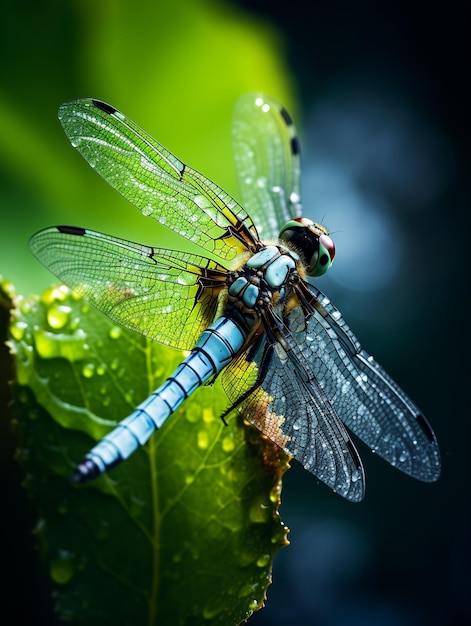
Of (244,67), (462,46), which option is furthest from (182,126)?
(462,46)

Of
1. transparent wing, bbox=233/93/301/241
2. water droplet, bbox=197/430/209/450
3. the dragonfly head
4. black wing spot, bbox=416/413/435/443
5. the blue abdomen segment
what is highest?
transparent wing, bbox=233/93/301/241

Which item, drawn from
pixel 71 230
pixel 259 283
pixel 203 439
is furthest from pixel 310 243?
pixel 203 439

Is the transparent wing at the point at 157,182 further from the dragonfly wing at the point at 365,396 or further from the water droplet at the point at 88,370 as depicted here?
the water droplet at the point at 88,370

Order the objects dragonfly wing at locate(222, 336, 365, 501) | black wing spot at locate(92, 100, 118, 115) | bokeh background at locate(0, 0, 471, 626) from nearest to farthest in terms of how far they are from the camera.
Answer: dragonfly wing at locate(222, 336, 365, 501), black wing spot at locate(92, 100, 118, 115), bokeh background at locate(0, 0, 471, 626)

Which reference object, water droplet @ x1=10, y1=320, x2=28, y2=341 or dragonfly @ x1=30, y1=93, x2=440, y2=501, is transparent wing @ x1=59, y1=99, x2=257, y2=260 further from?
water droplet @ x1=10, y1=320, x2=28, y2=341

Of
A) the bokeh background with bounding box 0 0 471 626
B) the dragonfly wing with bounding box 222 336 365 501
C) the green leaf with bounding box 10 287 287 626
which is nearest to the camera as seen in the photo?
the green leaf with bounding box 10 287 287 626

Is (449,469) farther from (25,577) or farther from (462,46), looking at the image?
(462,46)

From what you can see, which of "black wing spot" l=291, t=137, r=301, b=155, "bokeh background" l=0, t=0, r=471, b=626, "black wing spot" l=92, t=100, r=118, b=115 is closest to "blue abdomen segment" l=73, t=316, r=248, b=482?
"bokeh background" l=0, t=0, r=471, b=626
